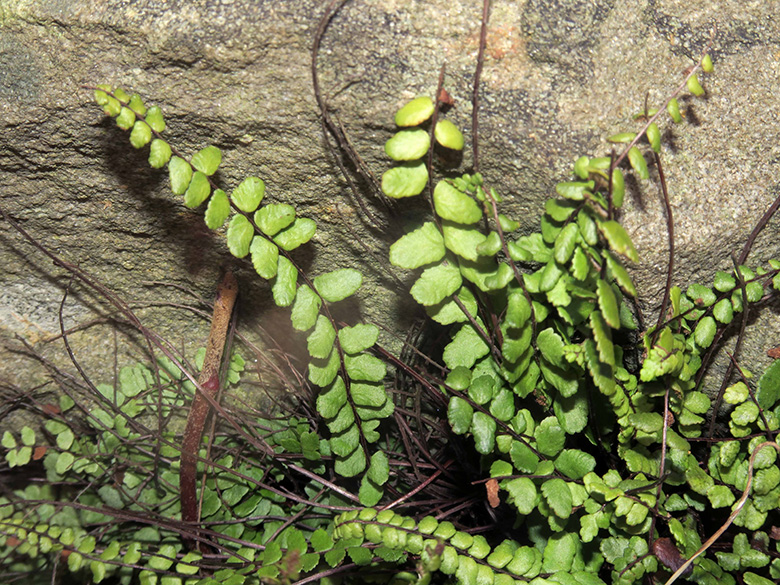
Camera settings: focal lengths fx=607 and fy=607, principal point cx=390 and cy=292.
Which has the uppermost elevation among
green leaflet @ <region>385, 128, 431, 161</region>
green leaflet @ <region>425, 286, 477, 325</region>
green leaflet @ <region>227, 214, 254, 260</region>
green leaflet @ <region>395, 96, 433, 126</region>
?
green leaflet @ <region>395, 96, 433, 126</region>

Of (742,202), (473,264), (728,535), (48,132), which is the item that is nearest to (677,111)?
(742,202)

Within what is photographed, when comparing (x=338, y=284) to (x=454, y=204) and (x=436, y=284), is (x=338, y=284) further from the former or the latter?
(x=454, y=204)

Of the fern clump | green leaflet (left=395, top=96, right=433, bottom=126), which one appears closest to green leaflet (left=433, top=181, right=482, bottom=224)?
the fern clump

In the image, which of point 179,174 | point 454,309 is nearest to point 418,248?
point 454,309

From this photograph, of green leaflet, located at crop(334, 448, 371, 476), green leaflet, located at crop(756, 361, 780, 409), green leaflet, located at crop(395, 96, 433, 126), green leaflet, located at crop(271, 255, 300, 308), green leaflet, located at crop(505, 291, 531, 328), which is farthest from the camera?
green leaflet, located at crop(334, 448, 371, 476)

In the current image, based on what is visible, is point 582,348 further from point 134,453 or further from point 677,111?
point 134,453

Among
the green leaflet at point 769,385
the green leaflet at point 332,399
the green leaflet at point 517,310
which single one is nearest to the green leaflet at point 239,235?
the green leaflet at point 332,399

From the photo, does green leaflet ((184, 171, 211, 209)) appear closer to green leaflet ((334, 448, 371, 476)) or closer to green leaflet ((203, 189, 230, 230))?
green leaflet ((203, 189, 230, 230))

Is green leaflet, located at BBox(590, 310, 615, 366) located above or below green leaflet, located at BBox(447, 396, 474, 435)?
above
